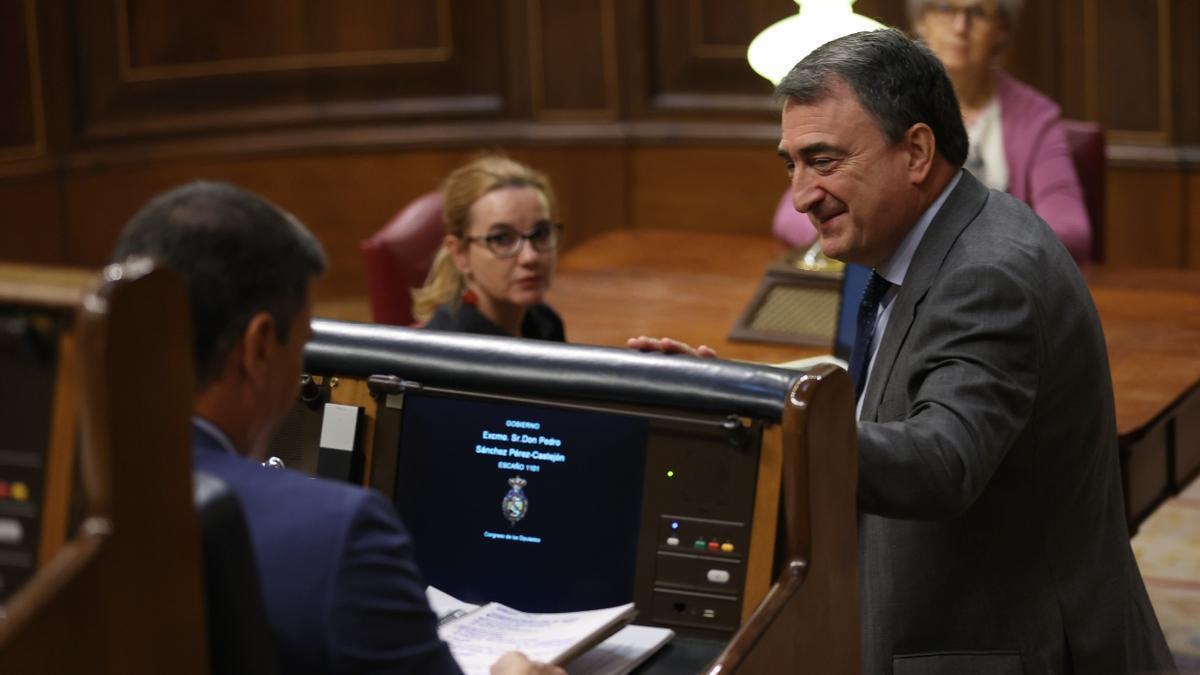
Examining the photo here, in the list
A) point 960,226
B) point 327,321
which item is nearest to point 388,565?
point 327,321

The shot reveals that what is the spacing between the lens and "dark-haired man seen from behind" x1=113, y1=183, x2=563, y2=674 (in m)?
1.46

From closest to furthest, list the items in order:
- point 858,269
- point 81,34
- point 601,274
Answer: point 858,269
point 601,274
point 81,34

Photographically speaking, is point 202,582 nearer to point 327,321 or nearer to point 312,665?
point 312,665

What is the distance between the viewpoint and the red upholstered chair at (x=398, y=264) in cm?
403

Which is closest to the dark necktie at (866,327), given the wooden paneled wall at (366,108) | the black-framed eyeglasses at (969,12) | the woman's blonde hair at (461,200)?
the woman's blonde hair at (461,200)

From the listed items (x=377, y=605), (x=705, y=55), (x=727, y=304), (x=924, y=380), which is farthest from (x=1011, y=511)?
(x=705, y=55)

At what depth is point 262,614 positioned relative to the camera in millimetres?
1453

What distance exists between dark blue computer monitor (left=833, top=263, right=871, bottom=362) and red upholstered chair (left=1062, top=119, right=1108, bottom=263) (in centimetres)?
145

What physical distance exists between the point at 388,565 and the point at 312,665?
0.11 m

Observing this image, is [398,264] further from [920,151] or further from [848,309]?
[920,151]

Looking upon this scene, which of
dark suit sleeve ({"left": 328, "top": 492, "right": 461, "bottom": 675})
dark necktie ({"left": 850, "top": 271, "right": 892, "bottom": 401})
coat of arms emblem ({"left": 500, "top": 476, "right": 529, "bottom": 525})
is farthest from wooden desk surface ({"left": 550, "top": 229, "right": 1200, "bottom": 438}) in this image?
dark suit sleeve ({"left": 328, "top": 492, "right": 461, "bottom": 675})

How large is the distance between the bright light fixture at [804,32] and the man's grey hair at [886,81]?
1.32m

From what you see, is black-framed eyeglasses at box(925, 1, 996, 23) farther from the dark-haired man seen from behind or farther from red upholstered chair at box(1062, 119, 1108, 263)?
the dark-haired man seen from behind

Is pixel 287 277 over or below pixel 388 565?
over
